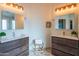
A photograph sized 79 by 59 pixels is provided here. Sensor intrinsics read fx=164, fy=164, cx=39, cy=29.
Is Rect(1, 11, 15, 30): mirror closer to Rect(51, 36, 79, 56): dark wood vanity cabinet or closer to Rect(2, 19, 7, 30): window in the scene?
Rect(2, 19, 7, 30): window

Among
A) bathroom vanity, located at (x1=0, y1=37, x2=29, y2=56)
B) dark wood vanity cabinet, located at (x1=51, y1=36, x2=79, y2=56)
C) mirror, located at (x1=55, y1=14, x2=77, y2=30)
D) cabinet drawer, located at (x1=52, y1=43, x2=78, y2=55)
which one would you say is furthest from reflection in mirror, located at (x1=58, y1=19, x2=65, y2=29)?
bathroom vanity, located at (x1=0, y1=37, x2=29, y2=56)

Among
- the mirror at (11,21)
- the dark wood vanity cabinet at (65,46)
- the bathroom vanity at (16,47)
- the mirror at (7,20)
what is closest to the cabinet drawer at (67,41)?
the dark wood vanity cabinet at (65,46)

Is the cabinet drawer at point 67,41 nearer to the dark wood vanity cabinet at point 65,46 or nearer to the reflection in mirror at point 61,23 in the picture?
the dark wood vanity cabinet at point 65,46

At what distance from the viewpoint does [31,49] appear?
113 inches

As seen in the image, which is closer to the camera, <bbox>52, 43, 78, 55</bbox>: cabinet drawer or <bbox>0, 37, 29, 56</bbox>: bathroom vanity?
<bbox>0, 37, 29, 56</bbox>: bathroom vanity

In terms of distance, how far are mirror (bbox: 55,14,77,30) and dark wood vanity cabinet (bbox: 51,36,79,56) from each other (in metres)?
0.22

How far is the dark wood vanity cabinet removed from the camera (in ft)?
9.30

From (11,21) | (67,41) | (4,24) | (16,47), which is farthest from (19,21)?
(67,41)

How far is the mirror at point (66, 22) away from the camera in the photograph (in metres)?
2.88

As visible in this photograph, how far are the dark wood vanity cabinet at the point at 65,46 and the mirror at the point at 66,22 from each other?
215 mm

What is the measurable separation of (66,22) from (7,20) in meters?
1.02

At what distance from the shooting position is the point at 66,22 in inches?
113

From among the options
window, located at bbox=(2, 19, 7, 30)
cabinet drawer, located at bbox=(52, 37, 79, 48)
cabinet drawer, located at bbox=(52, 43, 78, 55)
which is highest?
window, located at bbox=(2, 19, 7, 30)

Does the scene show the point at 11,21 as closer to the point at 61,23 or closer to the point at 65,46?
the point at 61,23
